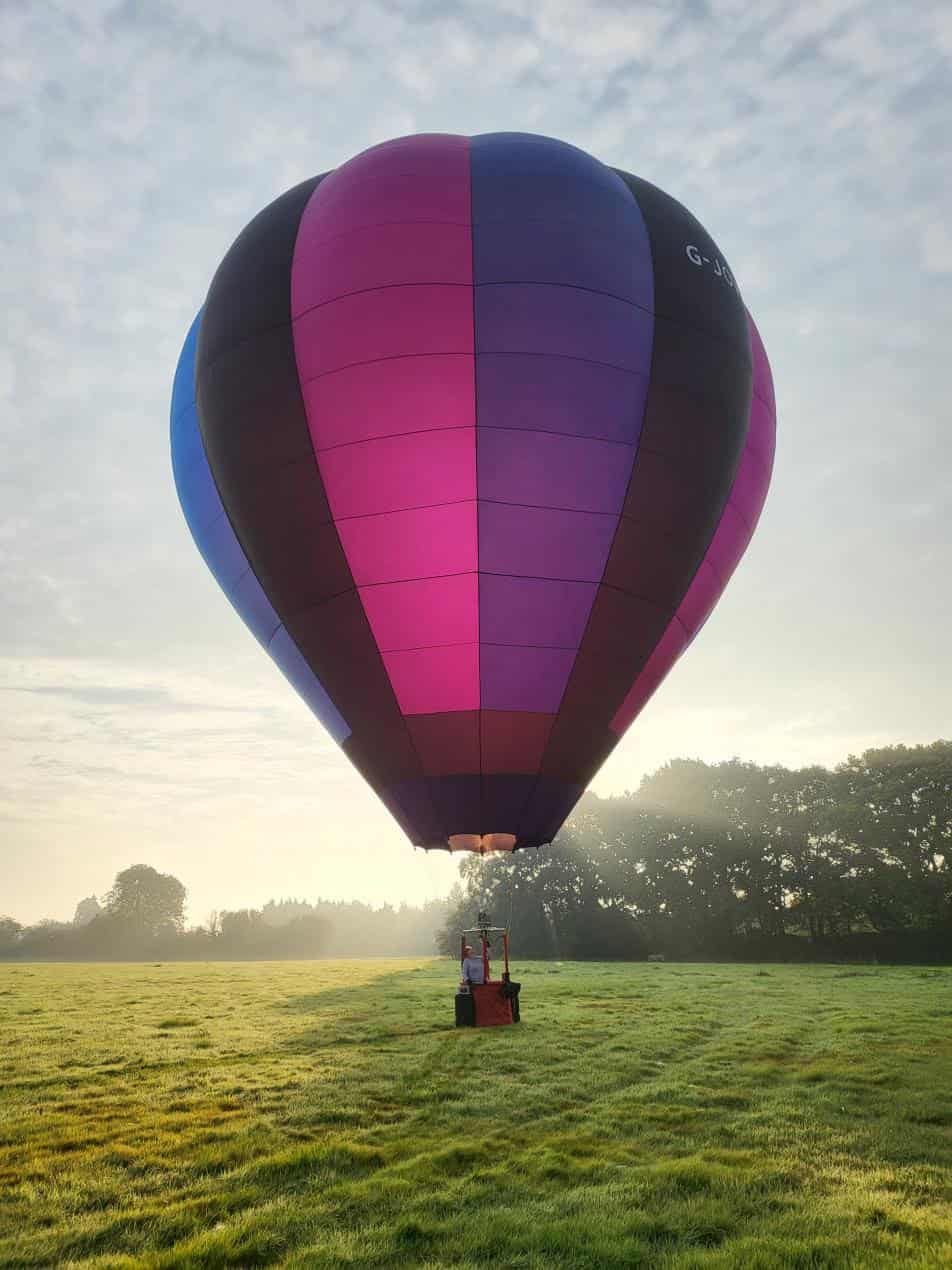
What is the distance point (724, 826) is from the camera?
185 ft

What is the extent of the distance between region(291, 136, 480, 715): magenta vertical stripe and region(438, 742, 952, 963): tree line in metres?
39.1

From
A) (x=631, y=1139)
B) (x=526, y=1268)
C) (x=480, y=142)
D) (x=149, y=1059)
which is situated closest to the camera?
(x=526, y=1268)

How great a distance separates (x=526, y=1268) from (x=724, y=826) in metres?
55.3

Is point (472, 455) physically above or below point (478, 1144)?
above

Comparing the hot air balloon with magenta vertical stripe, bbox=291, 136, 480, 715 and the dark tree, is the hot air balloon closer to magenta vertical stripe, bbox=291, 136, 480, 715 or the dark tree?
magenta vertical stripe, bbox=291, 136, 480, 715

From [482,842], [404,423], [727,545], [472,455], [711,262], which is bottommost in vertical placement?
[482,842]

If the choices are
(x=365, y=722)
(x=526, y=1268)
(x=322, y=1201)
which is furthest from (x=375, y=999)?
(x=526, y=1268)

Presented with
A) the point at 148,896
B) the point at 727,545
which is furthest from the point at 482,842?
the point at 148,896

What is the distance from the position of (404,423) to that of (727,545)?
613cm

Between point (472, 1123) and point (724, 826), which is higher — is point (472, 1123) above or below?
below

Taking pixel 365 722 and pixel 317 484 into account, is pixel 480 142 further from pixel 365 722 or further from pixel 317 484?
pixel 365 722

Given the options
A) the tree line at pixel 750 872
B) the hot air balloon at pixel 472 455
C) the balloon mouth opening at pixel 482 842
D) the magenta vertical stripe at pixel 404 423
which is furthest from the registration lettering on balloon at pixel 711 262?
the tree line at pixel 750 872

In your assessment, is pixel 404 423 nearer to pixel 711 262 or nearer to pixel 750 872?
pixel 711 262

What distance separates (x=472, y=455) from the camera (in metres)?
11.0
